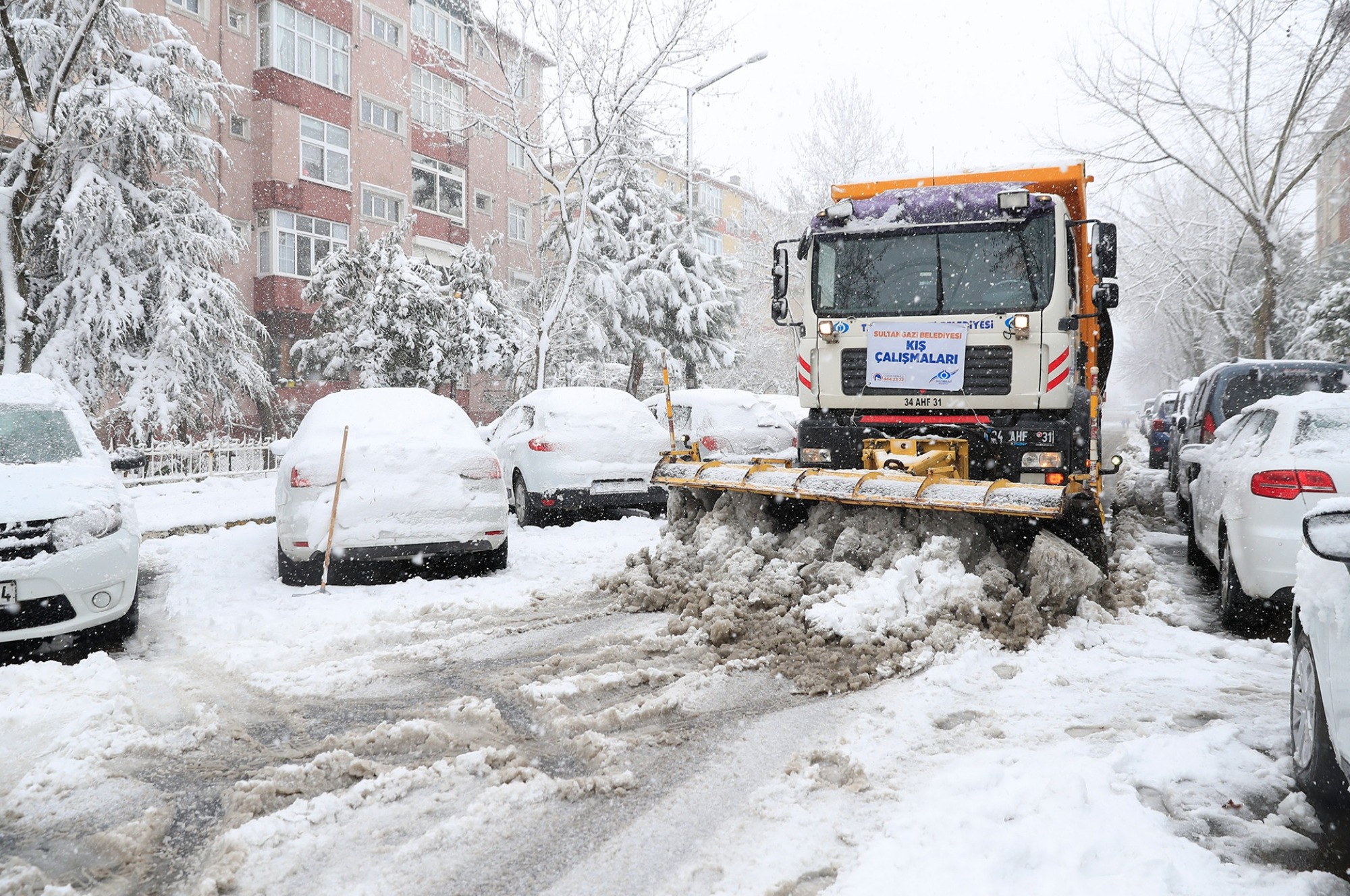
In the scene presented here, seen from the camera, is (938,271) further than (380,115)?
No

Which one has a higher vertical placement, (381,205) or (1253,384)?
(381,205)

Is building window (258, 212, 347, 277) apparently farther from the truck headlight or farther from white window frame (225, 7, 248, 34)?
the truck headlight

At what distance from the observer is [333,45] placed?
26.5 m

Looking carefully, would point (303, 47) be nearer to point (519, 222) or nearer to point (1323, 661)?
point (519, 222)

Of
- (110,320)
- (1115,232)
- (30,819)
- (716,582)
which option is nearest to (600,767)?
(30,819)

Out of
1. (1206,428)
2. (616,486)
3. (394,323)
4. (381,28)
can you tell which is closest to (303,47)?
(381,28)

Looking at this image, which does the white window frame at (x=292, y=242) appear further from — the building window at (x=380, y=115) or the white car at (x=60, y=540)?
the white car at (x=60, y=540)

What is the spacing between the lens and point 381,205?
28609 millimetres

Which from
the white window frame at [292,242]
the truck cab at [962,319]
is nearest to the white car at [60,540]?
the truck cab at [962,319]

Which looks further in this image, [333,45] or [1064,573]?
[333,45]

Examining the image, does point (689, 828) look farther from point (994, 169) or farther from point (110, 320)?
point (110, 320)

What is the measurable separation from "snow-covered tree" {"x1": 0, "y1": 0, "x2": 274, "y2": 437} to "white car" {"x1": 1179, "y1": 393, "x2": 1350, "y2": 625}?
16601mm

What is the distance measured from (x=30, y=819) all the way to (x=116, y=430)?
650 inches

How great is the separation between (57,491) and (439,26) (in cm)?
2988
